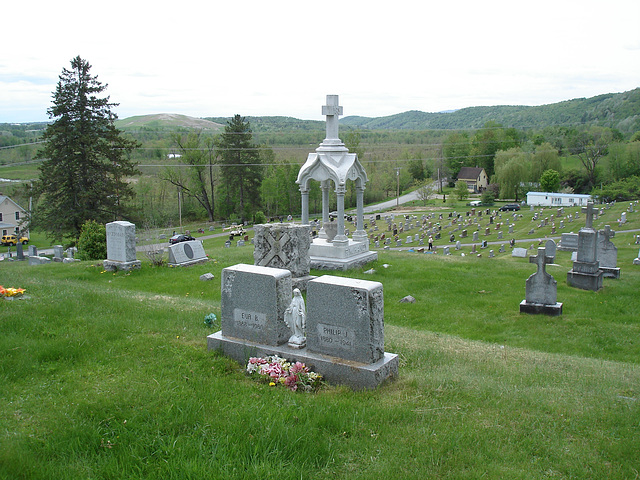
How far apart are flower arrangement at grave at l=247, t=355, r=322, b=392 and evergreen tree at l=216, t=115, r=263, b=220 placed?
4877 centimetres

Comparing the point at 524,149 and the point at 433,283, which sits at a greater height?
the point at 524,149

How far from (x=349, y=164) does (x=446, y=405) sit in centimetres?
1168

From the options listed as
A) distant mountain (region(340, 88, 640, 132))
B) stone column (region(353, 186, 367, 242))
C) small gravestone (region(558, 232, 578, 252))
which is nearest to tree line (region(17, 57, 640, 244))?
stone column (region(353, 186, 367, 242))

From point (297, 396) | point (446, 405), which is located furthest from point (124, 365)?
point (446, 405)

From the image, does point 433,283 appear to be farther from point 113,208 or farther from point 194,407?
point 113,208

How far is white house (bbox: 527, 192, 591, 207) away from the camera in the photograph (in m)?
60.1

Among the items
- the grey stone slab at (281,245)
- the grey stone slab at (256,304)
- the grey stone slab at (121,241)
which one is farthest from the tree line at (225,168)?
the grey stone slab at (256,304)

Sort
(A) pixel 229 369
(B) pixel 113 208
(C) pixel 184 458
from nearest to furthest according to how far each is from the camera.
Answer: (C) pixel 184 458, (A) pixel 229 369, (B) pixel 113 208

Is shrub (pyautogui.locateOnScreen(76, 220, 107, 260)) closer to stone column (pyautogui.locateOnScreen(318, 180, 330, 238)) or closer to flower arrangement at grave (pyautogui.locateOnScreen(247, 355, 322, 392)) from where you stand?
stone column (pyautogui.locateOnScreen(318, 180, 330, 238))

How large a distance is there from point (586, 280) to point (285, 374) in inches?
436

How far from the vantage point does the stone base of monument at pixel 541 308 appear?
11.5m

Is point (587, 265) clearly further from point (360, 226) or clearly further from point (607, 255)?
point (360, 226)

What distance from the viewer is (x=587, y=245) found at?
13.7m

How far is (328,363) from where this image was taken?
6.09 meters
